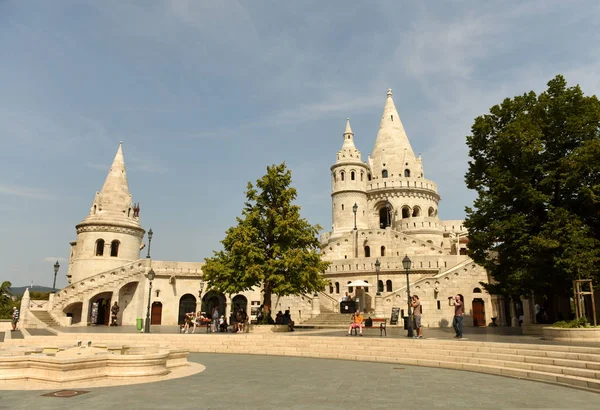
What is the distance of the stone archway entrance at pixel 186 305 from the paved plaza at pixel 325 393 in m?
29.1

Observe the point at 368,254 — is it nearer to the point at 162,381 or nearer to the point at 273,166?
the point at 273,166

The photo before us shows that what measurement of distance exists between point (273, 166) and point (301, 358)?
12610mm

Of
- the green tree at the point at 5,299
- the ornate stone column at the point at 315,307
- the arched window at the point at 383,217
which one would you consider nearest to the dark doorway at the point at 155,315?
the green tree at the point at 5,299

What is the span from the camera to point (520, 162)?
65.5ft

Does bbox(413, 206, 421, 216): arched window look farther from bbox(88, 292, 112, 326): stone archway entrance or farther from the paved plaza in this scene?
the paved plaza

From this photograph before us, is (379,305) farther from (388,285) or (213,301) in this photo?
(213,301)

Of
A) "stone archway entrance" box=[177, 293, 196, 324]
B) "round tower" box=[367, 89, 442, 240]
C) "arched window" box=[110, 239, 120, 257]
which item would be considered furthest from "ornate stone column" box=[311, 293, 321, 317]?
"round tower" box=[367, 89, 442, 240]

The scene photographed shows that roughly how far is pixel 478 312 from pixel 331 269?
14299 mm

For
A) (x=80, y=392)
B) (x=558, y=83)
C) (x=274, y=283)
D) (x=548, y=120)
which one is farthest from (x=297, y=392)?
(x=558, y=83)

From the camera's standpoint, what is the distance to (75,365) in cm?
1023

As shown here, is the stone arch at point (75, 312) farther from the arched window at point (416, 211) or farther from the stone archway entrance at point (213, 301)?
the arched window at point (416, 211)

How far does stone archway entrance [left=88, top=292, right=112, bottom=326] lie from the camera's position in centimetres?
3659

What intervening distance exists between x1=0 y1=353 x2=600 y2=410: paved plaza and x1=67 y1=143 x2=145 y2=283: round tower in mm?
31596

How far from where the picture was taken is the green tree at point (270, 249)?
23.4m
